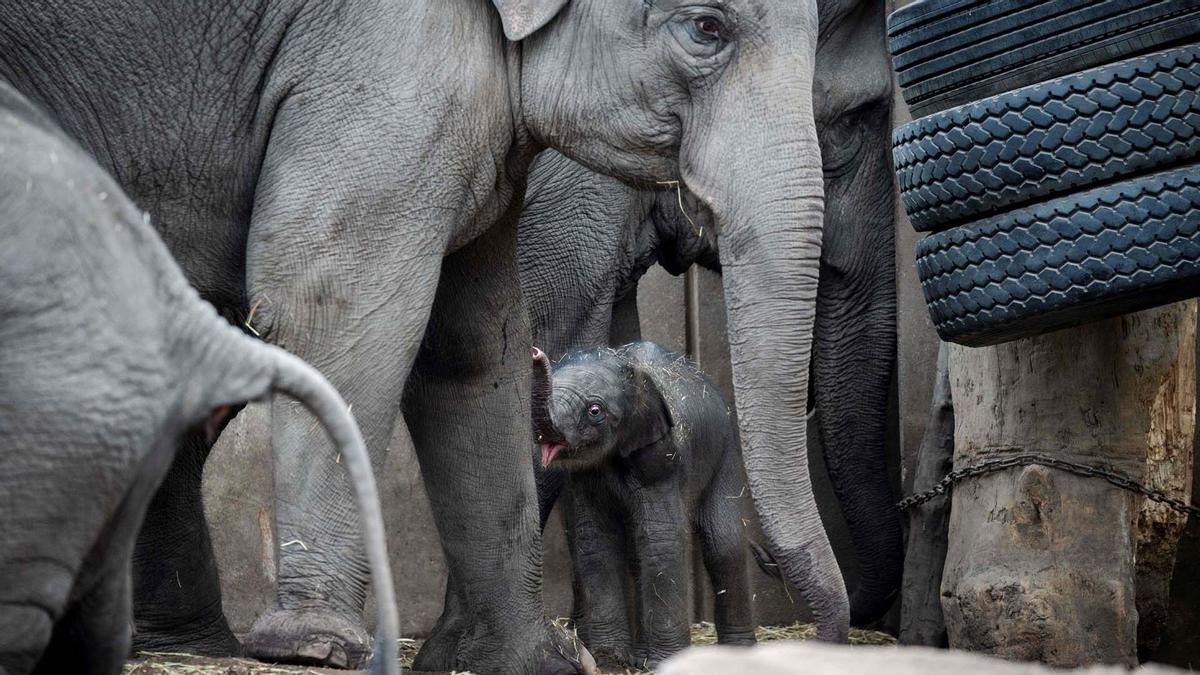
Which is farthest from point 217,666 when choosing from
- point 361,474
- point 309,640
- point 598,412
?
point 598,412

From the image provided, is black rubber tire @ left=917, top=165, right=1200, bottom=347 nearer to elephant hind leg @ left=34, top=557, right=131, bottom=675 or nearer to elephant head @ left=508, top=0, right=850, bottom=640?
elephant head @ left=508, top=0, right=850, bottom=640

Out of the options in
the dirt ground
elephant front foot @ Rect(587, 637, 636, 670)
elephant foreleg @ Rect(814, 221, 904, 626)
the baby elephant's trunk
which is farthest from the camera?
elephant foreleg @ Rect(814, 221, 904, 626)

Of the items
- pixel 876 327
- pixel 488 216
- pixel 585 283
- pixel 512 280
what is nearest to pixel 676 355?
pixel 585 283

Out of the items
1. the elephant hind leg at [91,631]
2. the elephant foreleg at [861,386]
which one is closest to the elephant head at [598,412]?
the elephant foreleg at [861,386]

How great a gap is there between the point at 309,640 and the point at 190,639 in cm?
147

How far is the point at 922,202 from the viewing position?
185 inches

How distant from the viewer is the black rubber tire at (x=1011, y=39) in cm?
425

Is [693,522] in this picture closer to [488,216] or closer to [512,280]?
[512,280]

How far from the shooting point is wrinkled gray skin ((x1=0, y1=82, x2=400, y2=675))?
2.83 meters

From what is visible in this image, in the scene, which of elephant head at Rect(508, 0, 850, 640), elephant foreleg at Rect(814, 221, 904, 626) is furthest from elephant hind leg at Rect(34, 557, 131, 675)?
elephant foreleg at Rect(814, 221, 904, 626)

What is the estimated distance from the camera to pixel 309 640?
4180 mm

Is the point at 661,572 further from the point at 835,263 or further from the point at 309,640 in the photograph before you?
the point at 309,640

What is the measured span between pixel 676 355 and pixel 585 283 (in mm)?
445

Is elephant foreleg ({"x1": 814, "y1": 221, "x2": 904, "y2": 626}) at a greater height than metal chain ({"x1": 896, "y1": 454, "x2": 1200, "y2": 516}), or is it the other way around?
elephant foreleg ({"x1": 814, "y1": 221, "x2": 904, "y2": 626})
